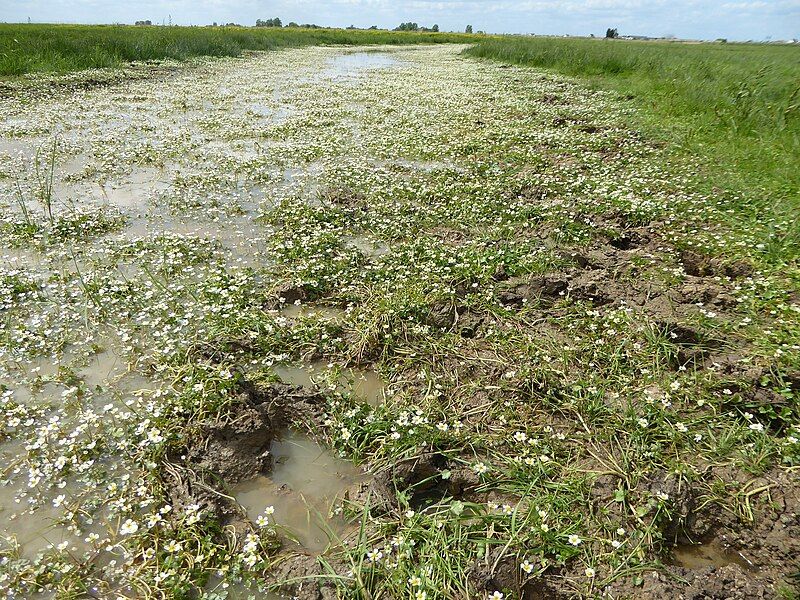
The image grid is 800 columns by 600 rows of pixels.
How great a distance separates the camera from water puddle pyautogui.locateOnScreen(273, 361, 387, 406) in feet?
13.6

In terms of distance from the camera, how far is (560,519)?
2.94 m

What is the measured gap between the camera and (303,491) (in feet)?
10.7

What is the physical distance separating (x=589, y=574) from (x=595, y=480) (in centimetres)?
73

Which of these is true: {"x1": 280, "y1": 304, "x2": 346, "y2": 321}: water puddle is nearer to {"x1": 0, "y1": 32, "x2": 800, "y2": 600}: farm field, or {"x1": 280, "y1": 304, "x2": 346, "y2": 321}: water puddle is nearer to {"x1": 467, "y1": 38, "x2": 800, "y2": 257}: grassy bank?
{"x1": 0, "y1": 32, "x2": 800, "y2": 600}: farm field

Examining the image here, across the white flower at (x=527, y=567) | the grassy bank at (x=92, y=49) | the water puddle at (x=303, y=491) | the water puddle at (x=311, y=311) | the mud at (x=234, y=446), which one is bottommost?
the water puddle at (x=303, y=491)

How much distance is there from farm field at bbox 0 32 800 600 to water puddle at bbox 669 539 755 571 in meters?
0.01

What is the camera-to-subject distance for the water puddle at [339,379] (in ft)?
13.6

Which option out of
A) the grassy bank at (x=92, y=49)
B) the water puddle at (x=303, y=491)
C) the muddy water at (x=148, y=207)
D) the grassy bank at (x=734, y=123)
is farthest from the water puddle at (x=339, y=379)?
the grassy bank at (x=92, y=49)

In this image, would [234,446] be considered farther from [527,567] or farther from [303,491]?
[527,567]

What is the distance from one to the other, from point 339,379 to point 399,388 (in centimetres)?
58

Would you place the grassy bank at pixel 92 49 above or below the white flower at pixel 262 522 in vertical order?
above

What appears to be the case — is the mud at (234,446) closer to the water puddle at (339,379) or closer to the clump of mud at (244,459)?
the clump of mud at (244,459)

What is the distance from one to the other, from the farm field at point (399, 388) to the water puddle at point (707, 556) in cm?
1

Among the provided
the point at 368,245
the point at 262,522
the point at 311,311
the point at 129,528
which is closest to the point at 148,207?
the point at 368,245
